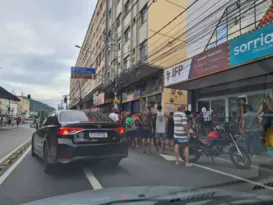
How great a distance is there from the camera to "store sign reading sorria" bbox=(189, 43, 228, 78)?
1213 cm

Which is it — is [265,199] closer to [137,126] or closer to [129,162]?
[129,162]

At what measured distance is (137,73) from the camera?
2344cm

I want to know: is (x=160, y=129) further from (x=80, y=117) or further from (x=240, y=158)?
(x=80, y=117)

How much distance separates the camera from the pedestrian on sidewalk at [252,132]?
873cm

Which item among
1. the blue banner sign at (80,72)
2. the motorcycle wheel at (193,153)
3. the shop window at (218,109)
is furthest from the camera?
the blue banner sign at (80,72)

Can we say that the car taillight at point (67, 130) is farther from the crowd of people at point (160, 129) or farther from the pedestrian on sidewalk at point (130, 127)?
the pedestrian on sidewalk at point (130, 127)

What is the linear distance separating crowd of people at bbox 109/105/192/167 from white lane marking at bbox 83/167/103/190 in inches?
101

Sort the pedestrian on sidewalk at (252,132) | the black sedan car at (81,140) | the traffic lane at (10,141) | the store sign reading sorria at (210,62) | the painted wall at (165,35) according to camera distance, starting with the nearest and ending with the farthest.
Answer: the black sedan car at (81,140) < the pedestrian on sidewalk at (252,132) < the traffic lane at (10,141) < the store sign reading sorria at (210,62) < the painted wall at (165,35)

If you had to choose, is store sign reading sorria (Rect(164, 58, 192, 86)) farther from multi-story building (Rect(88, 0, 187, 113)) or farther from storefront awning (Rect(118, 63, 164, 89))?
storefront awning (Rect(118, 63, 164, 89))

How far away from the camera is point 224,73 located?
1309 cm

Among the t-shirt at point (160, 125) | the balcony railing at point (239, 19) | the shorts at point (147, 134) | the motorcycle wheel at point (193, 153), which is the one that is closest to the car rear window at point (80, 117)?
the motorcycle wheel at point (193, 153)

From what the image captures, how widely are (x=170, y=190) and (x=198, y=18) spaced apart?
16.8 metres

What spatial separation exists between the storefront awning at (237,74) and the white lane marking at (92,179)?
24.5 ft

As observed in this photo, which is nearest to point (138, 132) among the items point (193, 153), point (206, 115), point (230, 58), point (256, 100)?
point (193, 153)
